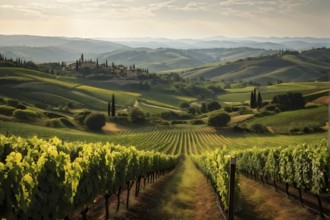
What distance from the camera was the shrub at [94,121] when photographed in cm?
12247

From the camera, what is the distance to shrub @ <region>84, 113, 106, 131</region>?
122m

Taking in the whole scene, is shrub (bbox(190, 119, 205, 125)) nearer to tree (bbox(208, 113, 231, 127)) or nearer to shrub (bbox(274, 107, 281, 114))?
tree (bbox(208, 113, 231, 127))

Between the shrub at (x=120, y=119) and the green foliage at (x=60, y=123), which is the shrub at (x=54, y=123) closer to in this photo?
the green foliage at (x=60, y=123)

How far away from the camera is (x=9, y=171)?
1051 cm

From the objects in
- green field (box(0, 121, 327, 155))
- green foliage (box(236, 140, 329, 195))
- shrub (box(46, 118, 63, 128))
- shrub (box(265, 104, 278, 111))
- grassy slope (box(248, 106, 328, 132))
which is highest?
green foliage (box(236, 140, 329, 195))

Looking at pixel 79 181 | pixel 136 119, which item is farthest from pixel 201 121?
pixel 79 181

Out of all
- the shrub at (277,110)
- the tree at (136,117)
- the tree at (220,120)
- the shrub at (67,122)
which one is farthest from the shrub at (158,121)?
the shrub at (277,110)

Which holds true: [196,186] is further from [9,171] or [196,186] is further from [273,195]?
[9,171]

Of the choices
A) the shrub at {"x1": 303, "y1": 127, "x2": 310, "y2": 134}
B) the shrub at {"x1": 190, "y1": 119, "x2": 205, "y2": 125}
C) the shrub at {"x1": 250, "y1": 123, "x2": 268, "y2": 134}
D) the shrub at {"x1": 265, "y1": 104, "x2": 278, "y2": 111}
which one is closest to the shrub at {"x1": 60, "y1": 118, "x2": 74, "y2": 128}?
the shrub at {"x1": 190, "y1": 119, "x2": 205, "y2": 125}

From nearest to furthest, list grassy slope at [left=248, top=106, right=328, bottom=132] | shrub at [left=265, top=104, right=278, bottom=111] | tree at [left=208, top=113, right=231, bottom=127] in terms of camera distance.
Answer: grassy slope at [left=248, top=106, right=328, bottom=132] < tree at [left=208, top=113, right=231, bottom=127] < shrub at [left=265, top=104, right=278, bottom=111]

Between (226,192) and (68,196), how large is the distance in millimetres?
11301

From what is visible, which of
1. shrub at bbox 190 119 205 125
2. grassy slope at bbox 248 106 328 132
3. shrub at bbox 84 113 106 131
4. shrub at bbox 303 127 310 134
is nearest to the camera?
shrub at bbox 303 127 310 134

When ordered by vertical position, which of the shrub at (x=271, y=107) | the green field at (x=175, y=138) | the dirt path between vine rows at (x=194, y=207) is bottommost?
the green field at (x=175, y=138)

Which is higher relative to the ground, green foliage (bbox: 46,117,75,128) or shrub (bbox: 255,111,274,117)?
shrub (bbox: 255,111,274,117)
